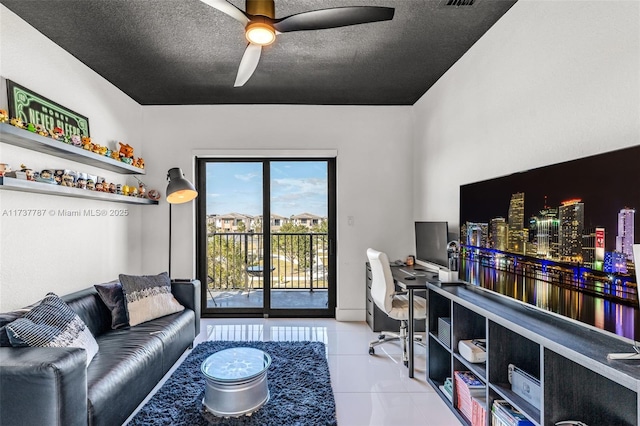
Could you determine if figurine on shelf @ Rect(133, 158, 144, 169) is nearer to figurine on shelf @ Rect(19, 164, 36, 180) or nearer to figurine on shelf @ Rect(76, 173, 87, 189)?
figurine on shelf @ Rect(76, 173, 87, 189)

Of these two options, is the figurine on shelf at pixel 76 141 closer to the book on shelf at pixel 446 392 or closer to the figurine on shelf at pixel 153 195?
the figurine on shelf at pixel 153 195

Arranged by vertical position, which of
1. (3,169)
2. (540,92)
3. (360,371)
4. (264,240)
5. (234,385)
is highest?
(540,92)

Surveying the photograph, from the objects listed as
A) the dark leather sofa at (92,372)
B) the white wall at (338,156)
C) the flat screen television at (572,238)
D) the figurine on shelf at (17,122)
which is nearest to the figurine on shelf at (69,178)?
the figurine on shelf at (17,122)

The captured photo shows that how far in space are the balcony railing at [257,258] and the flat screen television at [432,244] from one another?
4.24 ft

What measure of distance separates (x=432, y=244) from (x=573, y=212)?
1.89 metres

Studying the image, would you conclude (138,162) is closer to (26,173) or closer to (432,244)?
(26,173)

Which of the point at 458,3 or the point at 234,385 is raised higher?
the point at 458,3

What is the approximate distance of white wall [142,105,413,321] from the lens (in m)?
4.18

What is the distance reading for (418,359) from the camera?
9.91 feet

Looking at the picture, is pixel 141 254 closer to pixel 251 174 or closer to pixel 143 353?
pixel 251 174

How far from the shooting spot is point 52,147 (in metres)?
2.37

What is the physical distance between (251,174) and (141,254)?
5.64 feet

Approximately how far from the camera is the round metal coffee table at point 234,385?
6.57 ft

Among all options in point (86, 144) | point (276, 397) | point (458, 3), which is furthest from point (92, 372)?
point (458, 3)
